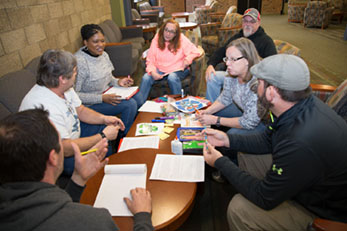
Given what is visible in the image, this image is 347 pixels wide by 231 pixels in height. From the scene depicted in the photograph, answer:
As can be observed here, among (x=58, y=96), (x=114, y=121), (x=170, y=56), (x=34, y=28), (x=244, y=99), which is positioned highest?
(x=34, y=28)

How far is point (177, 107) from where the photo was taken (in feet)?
7.27

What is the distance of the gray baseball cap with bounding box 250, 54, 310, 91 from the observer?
1.13 metres

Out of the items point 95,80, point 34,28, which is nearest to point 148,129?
point 95,80

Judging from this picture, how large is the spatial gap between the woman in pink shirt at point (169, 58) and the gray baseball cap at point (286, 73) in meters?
2.05

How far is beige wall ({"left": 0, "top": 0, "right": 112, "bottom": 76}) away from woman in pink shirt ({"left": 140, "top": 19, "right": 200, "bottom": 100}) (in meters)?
1.23

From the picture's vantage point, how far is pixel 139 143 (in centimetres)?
176

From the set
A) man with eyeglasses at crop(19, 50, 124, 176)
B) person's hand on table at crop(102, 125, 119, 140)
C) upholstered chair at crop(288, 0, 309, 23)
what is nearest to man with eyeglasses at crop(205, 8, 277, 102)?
person's hand on table at crop(102, 125, 119, 140)

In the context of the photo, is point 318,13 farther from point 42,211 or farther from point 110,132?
point 42,211

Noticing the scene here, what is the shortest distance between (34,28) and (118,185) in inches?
88.4

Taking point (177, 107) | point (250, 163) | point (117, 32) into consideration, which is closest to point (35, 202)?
point (250, 163)

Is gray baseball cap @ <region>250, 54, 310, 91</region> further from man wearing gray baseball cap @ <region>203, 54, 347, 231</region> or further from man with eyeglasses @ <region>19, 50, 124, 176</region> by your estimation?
man with eyeglasses @ <region>19, 50, 124, 176</region>

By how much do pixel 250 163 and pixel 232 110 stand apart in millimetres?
771

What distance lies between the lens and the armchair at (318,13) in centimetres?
830

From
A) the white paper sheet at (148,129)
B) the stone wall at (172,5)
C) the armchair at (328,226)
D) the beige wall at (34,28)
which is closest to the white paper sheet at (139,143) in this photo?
the white paper sheet at (148,129)
